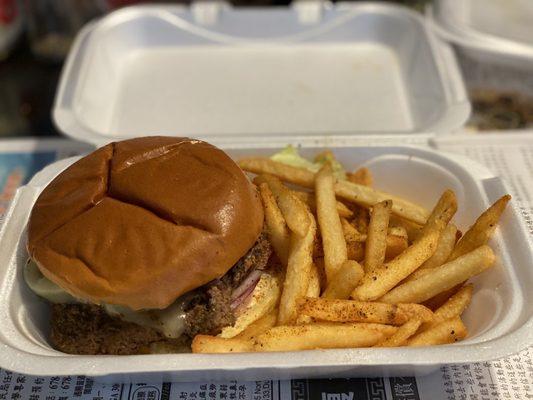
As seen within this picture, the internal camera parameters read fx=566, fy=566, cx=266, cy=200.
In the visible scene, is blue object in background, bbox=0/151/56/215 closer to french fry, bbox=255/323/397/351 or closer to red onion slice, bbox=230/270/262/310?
red onion slice, bbox=230/270/262/310

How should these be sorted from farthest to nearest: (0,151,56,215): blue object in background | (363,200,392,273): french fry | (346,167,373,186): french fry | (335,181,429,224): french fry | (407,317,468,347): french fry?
1. (0,151,56,215): blue object in background
2. (346,167,373,186): french fry
3. (335,181,429,224): french fry
4. (363,200,392,273): french fry
5. (407,317,468,347): french fry

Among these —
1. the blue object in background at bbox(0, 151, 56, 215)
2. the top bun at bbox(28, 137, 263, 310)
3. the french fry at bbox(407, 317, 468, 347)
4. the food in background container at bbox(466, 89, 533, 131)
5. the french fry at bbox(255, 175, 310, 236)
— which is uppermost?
the top bun at bbox(28, 137, 263, 310)

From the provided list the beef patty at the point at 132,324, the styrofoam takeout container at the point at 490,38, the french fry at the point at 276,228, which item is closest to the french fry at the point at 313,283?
the french fry at the point at 276,228

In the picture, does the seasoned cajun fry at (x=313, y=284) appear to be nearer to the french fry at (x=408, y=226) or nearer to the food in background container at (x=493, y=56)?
the french fry at (x=408, y=226)

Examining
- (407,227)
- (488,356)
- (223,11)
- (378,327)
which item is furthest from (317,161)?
(223,11)

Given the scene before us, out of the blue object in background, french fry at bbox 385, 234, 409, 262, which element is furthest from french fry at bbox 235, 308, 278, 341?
the blue object in background

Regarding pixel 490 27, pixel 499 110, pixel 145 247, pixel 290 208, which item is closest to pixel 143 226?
pixel 145 247

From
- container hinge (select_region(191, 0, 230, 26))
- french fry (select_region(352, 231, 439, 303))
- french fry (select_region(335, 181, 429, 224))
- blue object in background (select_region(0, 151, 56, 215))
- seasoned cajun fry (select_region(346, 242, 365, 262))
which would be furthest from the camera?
container hinge (select_region(191, 0, 230, 26))
